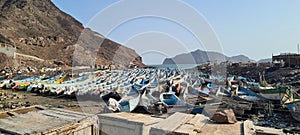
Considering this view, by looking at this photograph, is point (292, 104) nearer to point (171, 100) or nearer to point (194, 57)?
point (171, 100)

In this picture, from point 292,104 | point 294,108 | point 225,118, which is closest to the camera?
point 225,118

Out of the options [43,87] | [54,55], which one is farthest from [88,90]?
[54,55]

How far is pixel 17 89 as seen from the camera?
19.6 meters

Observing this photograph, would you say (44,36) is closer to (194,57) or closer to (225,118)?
(194,57)

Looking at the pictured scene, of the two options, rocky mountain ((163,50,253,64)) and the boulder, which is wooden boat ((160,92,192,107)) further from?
rocky mountain ((163,50,253,64))

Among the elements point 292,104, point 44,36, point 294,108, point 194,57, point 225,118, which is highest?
point 44,36

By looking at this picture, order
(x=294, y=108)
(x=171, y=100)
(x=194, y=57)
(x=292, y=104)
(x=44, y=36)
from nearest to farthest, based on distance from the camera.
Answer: (x=294, y=108) → (x=292, y=104) → (x=171, y=100) → (x=194, y=57) → (x=44, y=36)

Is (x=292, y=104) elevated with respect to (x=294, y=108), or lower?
elevated

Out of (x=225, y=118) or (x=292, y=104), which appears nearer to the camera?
(x=225, y=118)

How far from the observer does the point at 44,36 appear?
65188mm

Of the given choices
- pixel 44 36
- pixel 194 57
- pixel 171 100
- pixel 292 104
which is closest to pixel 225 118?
pixel 171 100

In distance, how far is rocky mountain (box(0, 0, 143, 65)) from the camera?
184 ft

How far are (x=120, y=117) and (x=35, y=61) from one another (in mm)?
50030

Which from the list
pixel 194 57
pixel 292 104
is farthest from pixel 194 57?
pixel 292 104
